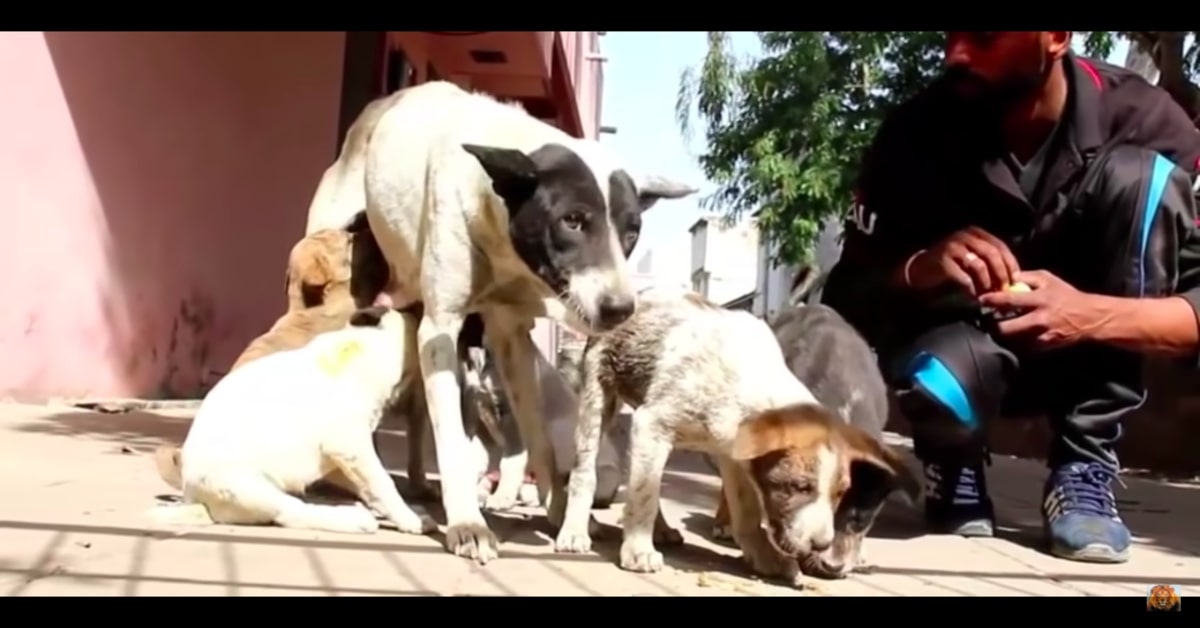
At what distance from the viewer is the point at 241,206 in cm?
810

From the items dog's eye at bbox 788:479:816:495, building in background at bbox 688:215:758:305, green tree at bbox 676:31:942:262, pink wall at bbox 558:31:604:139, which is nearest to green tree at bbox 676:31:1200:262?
green tree at bbox 676:31:942:262

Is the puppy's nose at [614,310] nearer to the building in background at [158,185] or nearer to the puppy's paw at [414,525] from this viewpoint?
the puppy's paw at [414,525]

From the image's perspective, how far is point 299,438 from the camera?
299cm

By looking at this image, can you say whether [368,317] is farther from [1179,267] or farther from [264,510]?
[1179,267]

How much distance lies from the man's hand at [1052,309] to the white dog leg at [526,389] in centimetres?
114

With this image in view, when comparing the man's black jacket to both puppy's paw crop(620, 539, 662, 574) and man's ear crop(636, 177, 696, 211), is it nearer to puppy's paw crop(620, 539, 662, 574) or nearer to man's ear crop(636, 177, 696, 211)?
man's ear crop(636, 177, 696, 211)

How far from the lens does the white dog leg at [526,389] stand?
3.20 m

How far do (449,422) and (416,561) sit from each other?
0.44m

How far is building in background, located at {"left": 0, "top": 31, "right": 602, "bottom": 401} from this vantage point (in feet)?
20.9

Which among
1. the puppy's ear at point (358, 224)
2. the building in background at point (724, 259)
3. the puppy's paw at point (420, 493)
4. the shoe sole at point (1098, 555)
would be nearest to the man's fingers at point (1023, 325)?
Answer: the shoe sole at point (1098, 555)
